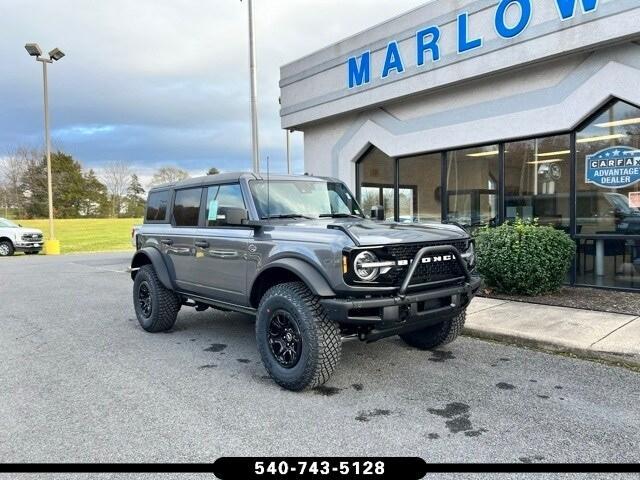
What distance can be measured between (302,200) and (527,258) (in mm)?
4081

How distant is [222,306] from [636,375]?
13.5 feet

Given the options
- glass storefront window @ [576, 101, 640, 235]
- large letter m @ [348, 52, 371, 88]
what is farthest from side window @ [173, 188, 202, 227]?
large letter m @ [348, 52, 371, 88]

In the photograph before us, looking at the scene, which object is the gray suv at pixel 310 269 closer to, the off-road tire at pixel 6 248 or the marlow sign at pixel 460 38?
the marlow sign at pixel 460 38

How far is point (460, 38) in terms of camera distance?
9.21 m

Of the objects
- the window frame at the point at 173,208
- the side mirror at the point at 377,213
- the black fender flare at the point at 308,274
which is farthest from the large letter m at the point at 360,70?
the black fender flare at the point at 308,274

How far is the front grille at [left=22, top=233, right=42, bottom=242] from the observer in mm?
21911

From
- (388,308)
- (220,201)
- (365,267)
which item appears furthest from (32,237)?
(388,308)

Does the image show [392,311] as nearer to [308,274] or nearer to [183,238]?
[308,274]

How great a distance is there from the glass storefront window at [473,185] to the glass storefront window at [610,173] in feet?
5.25

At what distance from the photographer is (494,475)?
2795 millimetres

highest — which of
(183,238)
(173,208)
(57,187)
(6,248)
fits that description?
(57,187)

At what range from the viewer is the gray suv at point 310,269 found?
385cm

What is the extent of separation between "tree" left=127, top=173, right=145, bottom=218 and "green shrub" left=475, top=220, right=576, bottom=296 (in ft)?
233

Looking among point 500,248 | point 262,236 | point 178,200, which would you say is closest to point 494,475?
point 262,236
